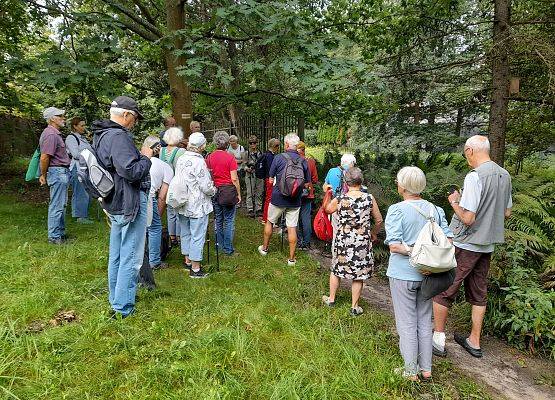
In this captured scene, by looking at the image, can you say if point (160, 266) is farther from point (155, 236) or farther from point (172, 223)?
point (172, 223)

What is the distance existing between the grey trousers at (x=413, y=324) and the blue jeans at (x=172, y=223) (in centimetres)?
366

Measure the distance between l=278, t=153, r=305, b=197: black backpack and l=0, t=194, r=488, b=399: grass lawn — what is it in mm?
1406

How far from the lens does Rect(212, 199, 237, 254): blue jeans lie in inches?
229

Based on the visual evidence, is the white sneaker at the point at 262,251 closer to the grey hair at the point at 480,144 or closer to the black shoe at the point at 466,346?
the black shoe at the point at 466,346

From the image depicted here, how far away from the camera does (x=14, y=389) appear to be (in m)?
2.46

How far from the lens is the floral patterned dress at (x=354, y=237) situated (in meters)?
4.02

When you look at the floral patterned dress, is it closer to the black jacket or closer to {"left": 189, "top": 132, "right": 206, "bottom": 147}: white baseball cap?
{"left": 189, "top": 132, "right": 206, "bottom": 147}: white baseball cap

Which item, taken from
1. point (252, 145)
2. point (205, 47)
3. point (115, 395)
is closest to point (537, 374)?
point (115, 395)

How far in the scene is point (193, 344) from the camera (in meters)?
3.11

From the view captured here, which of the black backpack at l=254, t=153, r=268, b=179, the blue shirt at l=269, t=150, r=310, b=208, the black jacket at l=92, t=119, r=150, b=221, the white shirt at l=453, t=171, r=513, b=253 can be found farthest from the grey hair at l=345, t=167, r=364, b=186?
the black backpack at l=254, t=153, r=268, b=179

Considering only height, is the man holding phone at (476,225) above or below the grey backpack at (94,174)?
below

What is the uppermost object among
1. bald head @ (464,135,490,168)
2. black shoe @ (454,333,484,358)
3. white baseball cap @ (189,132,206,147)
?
white baseball cap @ (189,132,206,147)

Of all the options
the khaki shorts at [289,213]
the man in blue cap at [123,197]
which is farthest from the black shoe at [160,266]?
the khaki shorts at [289,213]

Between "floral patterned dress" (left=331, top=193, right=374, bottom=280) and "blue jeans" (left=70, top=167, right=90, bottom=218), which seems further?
"blue jeans" (left=70, top=167, right=90, bottom=218)
